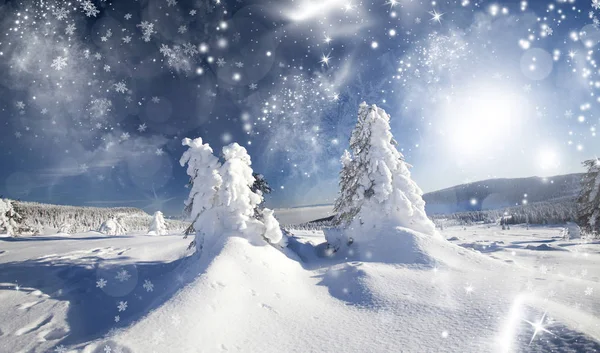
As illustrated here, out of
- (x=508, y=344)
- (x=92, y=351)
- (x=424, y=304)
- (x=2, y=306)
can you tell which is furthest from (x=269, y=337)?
(x=2, y=306)

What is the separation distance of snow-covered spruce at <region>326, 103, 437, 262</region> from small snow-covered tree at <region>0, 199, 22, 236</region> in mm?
29699

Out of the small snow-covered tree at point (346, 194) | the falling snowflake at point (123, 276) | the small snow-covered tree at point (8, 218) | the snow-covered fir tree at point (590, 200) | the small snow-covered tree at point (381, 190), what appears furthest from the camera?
the small snow-covered tree at point (8, 218)

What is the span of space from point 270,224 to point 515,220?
108 meters

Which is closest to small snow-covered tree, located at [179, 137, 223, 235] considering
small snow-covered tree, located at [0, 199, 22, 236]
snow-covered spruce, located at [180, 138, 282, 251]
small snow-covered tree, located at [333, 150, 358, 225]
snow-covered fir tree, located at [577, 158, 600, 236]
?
snow-covered spruce, located at [180, 138, 282, 251]

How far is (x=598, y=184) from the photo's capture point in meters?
20.0

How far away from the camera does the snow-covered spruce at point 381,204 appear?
449 inches

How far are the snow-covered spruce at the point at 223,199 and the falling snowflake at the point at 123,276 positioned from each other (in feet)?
7.95

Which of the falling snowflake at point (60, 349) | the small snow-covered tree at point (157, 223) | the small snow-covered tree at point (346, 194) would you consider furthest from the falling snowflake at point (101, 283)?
the small snow-covered tree at point (157, 223)

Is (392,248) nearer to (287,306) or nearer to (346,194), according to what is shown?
(287,306)

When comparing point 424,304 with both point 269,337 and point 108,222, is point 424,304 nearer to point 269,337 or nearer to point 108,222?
point 269,337

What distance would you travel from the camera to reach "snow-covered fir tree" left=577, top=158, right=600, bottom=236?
20047 mm

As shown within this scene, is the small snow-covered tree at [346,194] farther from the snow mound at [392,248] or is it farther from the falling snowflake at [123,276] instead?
the falling snowflake at [123,276]

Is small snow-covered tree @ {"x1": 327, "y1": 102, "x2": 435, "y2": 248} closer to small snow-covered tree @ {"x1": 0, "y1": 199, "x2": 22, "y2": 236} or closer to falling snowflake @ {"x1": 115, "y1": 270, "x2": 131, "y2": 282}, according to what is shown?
falling snowflake @ {"x1": 115, "y1": 270, "x2": 131, "y2": 282}

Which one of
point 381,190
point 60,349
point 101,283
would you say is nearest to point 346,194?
point 381,190
